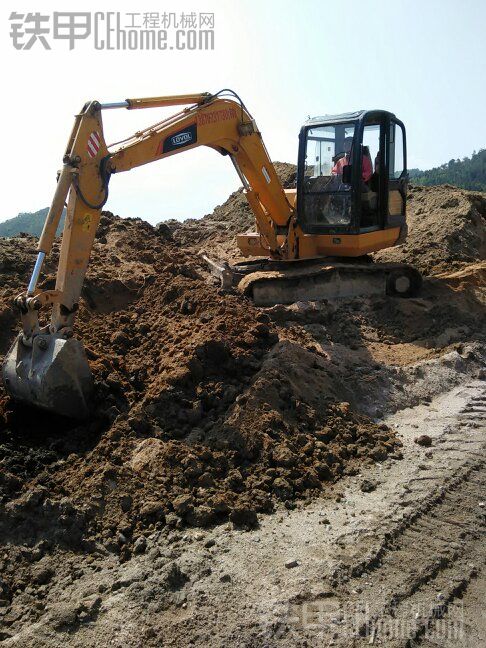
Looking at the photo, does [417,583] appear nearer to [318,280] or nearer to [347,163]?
[318,280]

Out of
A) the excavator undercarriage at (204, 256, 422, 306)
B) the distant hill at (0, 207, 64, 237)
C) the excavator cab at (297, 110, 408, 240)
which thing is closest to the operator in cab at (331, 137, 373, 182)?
the excavator cab at (297, 110, 408, 240)

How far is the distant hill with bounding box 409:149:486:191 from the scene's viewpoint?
3300cm

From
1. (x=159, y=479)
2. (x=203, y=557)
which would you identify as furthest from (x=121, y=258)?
(x=203, y=557)

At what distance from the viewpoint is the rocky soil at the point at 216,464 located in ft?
12.6

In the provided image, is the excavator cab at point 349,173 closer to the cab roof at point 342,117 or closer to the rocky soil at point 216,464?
the cab roof at point 342,117

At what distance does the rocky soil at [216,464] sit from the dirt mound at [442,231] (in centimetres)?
273

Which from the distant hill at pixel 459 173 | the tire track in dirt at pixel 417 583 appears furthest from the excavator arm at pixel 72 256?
the distant hill at pixel 459 173

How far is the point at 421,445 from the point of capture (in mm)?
5699

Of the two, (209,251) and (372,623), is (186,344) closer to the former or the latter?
(372,623)

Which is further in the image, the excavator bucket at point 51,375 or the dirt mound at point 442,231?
the dirt mound at point 442,231

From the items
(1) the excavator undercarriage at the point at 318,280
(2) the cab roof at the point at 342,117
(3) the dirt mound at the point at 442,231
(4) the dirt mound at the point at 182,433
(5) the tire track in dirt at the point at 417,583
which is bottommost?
(5) the tire track in dirt at the point at 417,583

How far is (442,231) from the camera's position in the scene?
41.1ft

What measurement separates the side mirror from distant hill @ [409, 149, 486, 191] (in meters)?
24.1

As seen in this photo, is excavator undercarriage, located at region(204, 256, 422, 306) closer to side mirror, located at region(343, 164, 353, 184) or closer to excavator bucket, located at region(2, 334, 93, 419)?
side mirror, located at region(343, 164, 353, 184)
